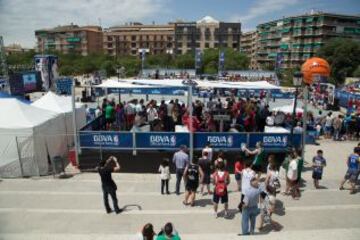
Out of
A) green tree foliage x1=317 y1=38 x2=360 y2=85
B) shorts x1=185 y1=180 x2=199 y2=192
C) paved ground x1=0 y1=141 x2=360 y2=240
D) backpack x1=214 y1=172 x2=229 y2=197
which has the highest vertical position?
green tree foliage x1=317 y1=38 x2=360 y2=85

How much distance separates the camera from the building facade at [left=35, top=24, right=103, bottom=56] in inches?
5684

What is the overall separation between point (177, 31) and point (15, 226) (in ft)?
433

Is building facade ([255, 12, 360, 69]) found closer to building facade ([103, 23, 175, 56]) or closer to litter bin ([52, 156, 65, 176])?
building facade ([103, 23, 175, 56])

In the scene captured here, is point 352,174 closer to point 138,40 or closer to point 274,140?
point 274,140

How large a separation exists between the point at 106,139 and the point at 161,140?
6.93ft

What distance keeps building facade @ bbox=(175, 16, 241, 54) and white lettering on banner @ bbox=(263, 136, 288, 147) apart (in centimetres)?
12434

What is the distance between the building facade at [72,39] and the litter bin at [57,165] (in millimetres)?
137597

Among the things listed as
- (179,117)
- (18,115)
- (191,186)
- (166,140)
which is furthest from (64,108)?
(191,186)

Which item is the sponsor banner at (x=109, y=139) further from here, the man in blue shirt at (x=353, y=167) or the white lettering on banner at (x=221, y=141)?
the man in blue shirt at (x=353, y=167)

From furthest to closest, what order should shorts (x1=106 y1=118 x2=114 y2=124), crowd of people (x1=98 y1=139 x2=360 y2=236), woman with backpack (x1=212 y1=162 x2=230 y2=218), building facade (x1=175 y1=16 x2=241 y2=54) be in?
1. building facade (x1=175 y1=16 x2=241 y2=54)
2. shorts (x1=106 y1=118 x2=114 y2=124)
3. woman with backpack (x1=212 y1=162 x2=230 y2=218)
4. crowd of people (x1=98 y1=139 x2=360 y2=236)

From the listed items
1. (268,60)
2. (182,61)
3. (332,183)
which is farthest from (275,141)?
(268,60)

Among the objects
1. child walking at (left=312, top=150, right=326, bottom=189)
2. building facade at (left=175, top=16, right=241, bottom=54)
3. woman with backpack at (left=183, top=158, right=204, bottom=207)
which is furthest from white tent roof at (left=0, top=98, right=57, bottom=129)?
building facade at (left=175, top=16, right=241, bottom=54)

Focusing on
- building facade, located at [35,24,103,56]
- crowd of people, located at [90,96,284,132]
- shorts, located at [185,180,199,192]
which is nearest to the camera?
shorts, located at [185,180,199,192]

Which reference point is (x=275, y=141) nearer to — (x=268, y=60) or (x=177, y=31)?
(x=268, y=60)
